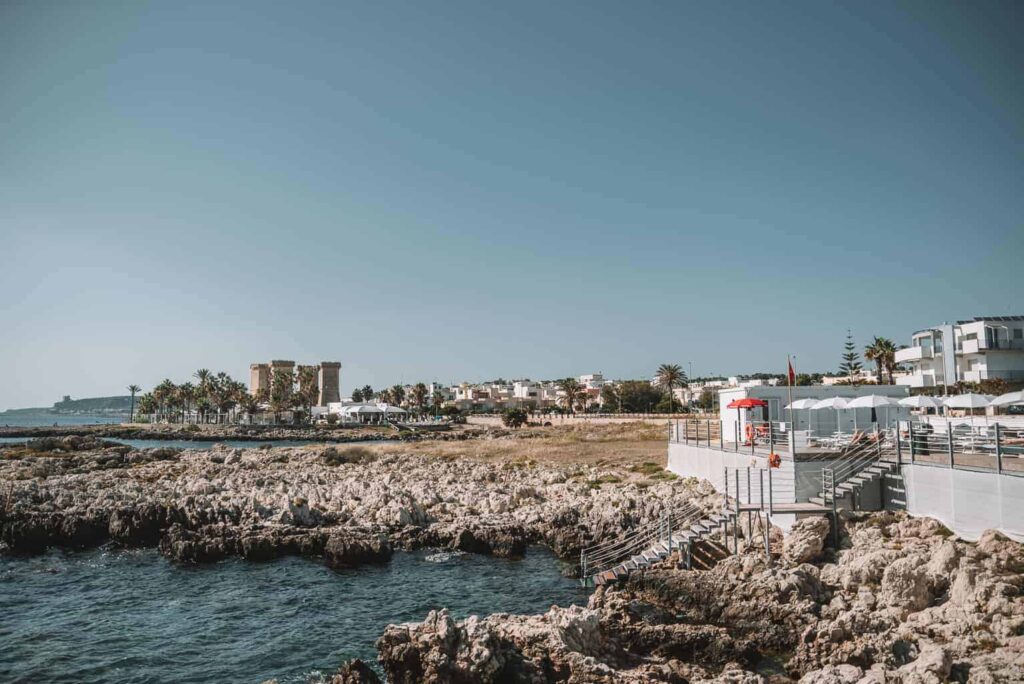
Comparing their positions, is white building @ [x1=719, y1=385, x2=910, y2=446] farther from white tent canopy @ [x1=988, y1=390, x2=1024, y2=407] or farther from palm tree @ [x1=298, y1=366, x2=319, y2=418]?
palm tree @ [x1=298, y1=366, x2=319, y2=418]

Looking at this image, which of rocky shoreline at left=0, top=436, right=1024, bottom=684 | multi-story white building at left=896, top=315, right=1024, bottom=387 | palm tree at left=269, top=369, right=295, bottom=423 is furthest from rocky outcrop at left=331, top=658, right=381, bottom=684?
palm tree at left=269, top=369, right=295, bottom=423

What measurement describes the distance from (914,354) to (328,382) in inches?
6243

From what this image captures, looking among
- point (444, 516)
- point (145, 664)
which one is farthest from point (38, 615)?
point (444, 516)

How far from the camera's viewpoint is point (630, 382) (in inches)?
5881

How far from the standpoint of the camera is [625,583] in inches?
826

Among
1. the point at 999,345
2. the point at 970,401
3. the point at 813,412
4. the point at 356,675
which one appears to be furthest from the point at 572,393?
the point at 356,675

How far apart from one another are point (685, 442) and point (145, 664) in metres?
26.3

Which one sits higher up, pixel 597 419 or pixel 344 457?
pixel 597 419

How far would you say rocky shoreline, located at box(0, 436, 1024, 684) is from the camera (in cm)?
1310

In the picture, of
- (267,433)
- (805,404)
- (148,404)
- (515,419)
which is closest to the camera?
(805,404)

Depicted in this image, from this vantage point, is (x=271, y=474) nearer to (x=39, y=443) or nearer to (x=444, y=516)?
(x=444, y=516)

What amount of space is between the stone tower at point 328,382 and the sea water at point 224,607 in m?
167

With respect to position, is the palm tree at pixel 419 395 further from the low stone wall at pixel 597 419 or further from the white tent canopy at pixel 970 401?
the white tent canopy at pixel 970 401

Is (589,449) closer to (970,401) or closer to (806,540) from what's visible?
(970,401)
